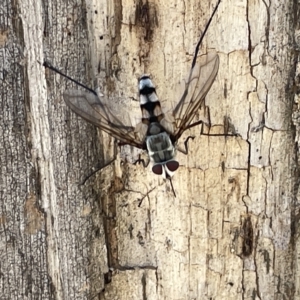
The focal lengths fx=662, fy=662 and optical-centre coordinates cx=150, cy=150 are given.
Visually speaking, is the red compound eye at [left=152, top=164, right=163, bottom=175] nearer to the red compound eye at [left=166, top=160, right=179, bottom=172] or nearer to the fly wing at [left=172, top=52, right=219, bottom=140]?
the red compound eye at [left=166, top=160, right=179, bottom=172]

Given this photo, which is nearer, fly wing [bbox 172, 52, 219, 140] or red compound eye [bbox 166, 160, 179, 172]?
fly wing [bbox 172, 52, 219, 140]

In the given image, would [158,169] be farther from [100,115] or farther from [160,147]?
[100,115]

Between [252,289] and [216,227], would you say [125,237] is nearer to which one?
[216,227]

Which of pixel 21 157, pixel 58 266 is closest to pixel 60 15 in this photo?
pixel 21 157

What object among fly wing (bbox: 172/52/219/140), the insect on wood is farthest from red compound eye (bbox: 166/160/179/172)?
fly wing (bbox: 172/52/219/140)

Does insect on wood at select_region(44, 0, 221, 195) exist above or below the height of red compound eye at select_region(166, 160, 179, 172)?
above

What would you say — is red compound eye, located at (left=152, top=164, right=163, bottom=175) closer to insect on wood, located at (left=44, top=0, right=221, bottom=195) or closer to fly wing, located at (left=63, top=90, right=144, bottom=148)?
insect on wood, located at (left=44, top=0, right=221, bottom=195)

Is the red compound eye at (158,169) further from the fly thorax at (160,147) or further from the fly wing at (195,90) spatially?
the fly wing at (195,90)

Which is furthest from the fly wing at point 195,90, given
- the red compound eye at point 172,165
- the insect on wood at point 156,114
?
the red compound eye at point 172,165

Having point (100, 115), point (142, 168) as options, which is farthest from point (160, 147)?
point (100, 115)
